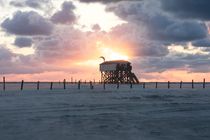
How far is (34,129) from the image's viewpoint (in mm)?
16406

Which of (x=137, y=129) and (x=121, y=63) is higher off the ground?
(x=121, y=63)

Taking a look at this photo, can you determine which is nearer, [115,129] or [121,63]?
[115,129]

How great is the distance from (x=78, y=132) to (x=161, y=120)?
5.94 m

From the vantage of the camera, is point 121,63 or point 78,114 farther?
point 121,63

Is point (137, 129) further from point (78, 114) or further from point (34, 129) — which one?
point (78, 114)

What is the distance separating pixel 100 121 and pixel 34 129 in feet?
13.5

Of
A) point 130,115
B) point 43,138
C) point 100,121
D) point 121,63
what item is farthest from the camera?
point 121,63

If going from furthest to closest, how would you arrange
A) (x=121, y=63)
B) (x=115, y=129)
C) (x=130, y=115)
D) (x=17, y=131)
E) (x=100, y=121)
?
1. (x=121, y=63)
2. (x=130, y=115)
3. (x=100, y=121)
4. (x=115, y=129)
5. (x=17, y=131)

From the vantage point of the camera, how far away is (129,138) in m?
14.8

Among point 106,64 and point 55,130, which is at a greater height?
point 106,64

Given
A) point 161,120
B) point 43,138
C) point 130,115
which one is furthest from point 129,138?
point 130,115

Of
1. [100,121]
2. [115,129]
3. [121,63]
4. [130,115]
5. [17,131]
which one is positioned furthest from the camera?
[121,63]

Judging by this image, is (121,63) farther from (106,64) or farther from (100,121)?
(100,121)

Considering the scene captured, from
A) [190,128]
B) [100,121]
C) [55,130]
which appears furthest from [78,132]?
[190,128]
